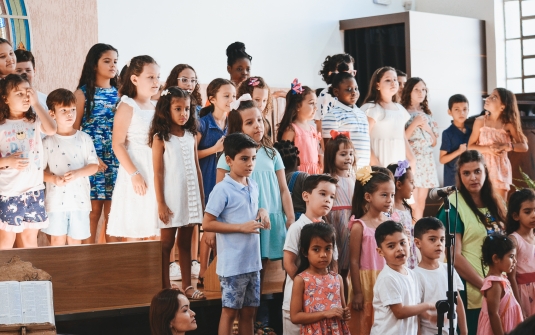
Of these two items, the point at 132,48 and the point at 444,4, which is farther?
the point at 444,4

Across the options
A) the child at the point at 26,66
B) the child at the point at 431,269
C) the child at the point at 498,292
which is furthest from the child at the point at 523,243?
the child at the point at 26,66

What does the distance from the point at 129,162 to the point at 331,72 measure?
1911 millimetres

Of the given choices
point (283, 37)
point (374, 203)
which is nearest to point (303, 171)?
point (374, 203)

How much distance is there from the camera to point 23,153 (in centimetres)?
428

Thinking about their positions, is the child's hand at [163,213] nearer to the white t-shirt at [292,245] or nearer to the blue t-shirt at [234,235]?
the blue t-shirt at [234,235]

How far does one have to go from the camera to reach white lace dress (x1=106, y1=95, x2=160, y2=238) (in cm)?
448

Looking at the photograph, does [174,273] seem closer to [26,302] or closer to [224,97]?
[224,97]

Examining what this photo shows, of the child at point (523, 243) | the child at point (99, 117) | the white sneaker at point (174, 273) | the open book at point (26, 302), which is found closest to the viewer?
the open book at point (26, 302)

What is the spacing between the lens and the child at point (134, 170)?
14.6 feet

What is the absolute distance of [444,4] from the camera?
9.27m

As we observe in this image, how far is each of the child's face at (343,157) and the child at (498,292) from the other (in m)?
0.85

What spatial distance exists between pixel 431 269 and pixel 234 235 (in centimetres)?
93

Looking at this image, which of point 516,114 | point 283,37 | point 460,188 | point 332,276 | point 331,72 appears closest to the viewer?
point 332,276

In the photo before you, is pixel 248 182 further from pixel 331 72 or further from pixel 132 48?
pixel 132 48
